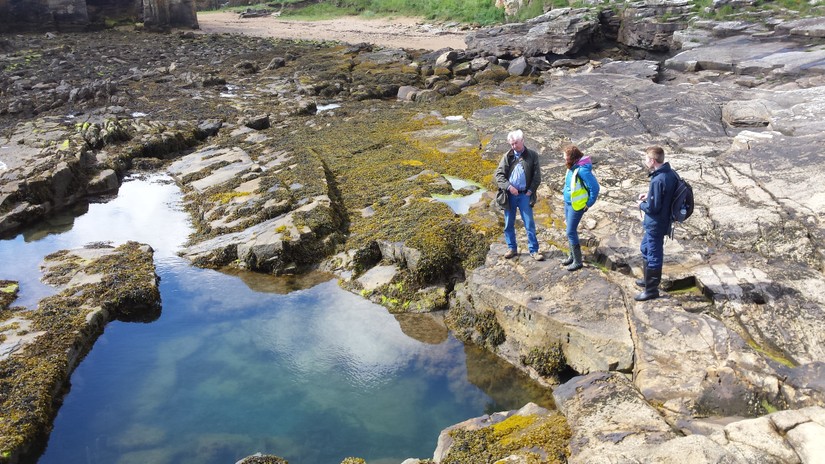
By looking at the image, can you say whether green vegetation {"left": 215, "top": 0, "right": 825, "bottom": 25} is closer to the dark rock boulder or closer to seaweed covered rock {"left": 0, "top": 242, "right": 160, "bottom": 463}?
the dark rock boulder

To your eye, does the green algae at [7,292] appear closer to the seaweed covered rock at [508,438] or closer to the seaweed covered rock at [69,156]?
the seaweed covered rock at [69,156]

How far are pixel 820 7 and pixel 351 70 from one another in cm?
1992

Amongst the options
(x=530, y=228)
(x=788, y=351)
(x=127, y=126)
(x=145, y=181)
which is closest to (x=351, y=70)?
(x=127, y=126)

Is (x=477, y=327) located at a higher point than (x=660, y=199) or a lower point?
lower

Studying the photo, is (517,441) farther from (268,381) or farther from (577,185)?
(268,381)

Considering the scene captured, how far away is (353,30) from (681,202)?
136 ft

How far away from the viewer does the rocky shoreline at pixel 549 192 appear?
7008mm

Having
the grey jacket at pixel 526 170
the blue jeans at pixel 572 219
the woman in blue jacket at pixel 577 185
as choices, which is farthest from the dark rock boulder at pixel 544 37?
the blue jeans at pixel 572 219

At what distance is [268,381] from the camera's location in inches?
350

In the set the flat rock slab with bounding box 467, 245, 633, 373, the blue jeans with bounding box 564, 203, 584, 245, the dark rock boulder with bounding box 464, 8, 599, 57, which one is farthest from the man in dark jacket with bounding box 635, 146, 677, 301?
the dark rock boulder with bounding box 464, 8, 599, 57

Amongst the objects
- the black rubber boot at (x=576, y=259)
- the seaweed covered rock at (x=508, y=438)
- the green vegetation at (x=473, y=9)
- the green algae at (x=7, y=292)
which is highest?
the green vegetation at (x=473, y=9)

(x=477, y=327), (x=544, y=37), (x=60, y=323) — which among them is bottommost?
(x=477, y=327)

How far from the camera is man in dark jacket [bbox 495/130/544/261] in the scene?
922 cm

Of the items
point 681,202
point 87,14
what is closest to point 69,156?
point 681,202
